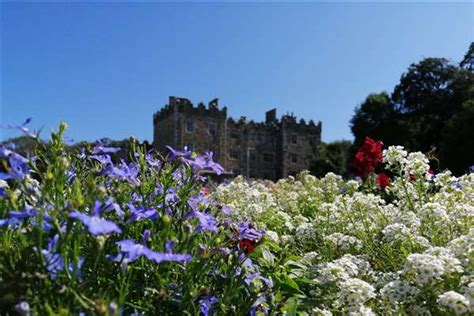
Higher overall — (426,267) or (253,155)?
(253,155)

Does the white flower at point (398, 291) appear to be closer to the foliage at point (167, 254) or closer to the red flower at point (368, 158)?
the foliage at point (167, 254)

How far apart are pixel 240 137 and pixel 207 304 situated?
36365 millimetres

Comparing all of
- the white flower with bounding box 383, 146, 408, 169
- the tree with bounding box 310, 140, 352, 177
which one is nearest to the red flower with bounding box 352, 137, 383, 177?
the white flower with bounding box 383, 146, 408, 169

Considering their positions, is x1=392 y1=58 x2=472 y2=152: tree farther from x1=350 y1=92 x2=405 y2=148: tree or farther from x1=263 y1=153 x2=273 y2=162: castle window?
x1=263 y1=153 x2=273 y2=162: castle window

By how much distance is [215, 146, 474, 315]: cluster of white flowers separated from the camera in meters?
1.74

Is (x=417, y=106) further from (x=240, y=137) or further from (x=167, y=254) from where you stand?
(x=167, y=254)

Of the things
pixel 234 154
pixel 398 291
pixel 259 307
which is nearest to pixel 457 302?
pixel 398 291

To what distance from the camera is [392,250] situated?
2.60 meters

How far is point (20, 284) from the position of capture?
1.14 m

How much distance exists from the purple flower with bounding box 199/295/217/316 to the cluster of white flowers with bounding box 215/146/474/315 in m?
0.56

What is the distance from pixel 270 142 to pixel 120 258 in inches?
1517

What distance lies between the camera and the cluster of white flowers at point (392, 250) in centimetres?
174

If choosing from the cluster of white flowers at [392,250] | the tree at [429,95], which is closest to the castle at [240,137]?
the tree at [429,95]

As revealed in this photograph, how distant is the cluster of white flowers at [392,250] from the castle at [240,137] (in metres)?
28.7
